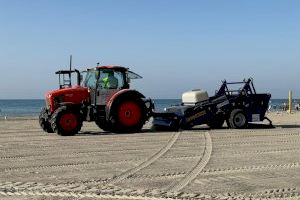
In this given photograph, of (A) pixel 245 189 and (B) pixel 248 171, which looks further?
(B) pixel 248 171

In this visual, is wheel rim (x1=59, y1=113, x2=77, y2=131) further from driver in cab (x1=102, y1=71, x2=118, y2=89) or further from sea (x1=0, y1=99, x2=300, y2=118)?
sea (x1=0, y1=99, x2=300, y2=118)

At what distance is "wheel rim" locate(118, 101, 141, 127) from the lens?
16.1 m

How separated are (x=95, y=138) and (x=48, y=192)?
7.68 meters

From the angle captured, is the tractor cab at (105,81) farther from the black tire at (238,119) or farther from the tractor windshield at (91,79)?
the black tire at (238,119)

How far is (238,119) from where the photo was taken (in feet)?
57.7

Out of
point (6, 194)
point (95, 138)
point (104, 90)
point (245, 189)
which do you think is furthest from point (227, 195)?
point (104, 90)

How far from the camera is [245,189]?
7.26m

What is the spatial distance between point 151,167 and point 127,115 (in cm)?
715

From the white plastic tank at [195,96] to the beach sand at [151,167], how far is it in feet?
10.3

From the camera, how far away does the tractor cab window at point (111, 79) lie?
16375 millimetres

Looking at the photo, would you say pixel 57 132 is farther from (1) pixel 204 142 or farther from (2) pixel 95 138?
(1) pixel 204 142

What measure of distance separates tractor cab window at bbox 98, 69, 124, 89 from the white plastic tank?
2.45 meters

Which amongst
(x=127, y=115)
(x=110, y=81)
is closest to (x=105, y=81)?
(x=110, y=81)

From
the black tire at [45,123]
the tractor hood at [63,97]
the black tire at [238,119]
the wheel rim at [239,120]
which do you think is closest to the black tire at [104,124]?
the tractor hood at [63,97]
